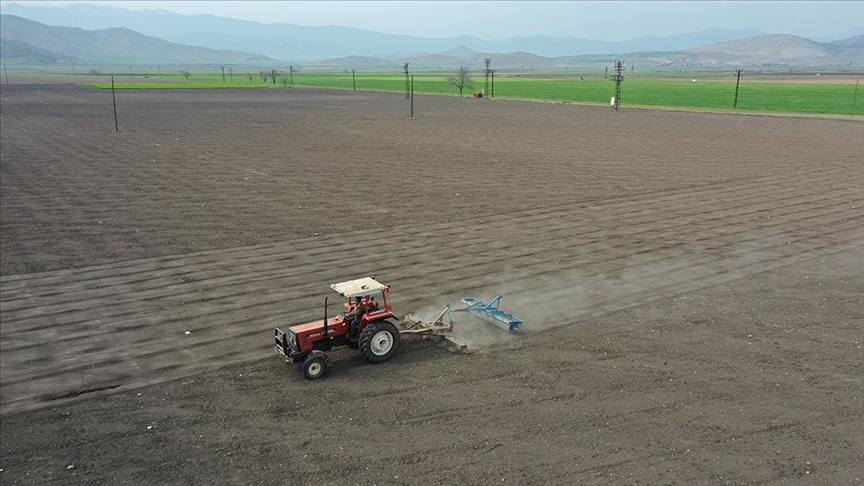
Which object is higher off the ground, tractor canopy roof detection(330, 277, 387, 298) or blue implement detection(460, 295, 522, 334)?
tractor canopy roof detection(330, 277, 387, 298)

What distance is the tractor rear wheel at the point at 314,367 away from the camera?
9.91 metres

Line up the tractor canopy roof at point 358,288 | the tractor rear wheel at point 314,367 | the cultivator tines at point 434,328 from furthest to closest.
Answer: the cultivator tines at point 434,328
the tractor canopy roof at point 358,288
the tractor rear wheel at point 314,367

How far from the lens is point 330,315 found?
40.3 feet

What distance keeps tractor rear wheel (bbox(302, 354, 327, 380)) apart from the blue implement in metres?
3.16

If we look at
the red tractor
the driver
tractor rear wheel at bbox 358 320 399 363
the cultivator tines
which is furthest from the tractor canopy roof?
the cultivator tines

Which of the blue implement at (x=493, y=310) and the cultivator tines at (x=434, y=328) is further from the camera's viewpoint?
the blue implement at (x=493, y=310)

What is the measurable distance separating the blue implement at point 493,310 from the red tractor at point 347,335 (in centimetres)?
193

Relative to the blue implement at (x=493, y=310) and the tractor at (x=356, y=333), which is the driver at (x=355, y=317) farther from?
the blue implement at (x=493, y=310)

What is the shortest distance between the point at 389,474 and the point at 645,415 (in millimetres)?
3554

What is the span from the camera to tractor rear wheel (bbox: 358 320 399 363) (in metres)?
10.4

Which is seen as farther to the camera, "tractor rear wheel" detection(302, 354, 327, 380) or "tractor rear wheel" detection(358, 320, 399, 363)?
"tractor rear wheel" detection(358, 320, 399, 363)

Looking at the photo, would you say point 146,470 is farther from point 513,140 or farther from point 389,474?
point 513,140

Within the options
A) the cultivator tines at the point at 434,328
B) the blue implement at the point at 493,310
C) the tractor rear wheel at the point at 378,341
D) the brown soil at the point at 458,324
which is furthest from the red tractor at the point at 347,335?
the blue implement at the point at 493,310

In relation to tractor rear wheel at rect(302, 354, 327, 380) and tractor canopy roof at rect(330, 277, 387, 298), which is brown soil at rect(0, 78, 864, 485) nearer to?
tractor rear wheel at rect(302, 354, 327, 380)
